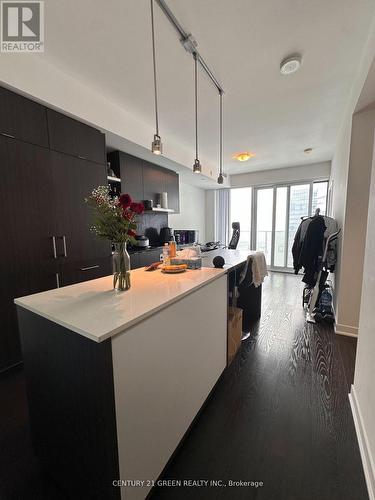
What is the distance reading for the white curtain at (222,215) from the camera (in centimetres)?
654

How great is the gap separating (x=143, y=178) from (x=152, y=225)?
0.93 meters

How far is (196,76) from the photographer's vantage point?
2.15 meters

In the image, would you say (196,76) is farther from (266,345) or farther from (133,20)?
(266,345)

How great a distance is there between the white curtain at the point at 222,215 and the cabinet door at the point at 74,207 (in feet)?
14.8

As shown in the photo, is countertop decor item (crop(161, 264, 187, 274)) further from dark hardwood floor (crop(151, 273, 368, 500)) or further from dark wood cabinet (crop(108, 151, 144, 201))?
dark wood cabinet (crop(108, 151, 144, 201))

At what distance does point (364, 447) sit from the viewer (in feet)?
3.96

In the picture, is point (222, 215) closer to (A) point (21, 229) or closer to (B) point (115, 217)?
(A) point (21, 229)

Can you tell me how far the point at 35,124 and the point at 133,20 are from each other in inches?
47.9

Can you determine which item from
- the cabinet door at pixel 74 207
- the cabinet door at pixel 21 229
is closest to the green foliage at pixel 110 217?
the cabinet door at pixel 21 229

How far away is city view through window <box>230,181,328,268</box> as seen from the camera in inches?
215

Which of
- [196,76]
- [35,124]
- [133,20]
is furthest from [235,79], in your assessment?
[35,124]

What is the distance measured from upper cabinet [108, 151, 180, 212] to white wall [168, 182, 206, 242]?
89 cm

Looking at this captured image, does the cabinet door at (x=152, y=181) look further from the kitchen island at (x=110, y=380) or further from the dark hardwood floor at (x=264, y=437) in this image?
the dark hardwood floor at (x=264, y=437)

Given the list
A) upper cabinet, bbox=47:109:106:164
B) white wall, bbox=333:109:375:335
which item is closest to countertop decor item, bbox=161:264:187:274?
upper cabinet, bbox=47:109:106:164
